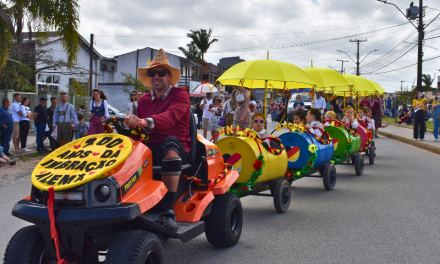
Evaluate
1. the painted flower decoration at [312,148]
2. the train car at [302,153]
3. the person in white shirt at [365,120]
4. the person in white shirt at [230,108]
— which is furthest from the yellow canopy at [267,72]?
the person in white shirt at [365,120]

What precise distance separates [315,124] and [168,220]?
17.8 ft

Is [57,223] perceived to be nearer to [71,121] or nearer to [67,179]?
[67,179]

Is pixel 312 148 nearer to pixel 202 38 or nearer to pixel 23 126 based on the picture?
pixel 23 126

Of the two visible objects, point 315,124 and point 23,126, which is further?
point 23,126

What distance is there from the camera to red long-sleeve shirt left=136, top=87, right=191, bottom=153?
3.99 metres

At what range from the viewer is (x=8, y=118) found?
1205 cm

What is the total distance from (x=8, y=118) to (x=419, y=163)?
11684mm

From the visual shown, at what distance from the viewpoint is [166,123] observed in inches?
156

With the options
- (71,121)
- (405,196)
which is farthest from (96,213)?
(71,121)

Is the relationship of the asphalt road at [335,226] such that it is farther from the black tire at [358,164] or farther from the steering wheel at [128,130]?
the steering wheel at [128,130]

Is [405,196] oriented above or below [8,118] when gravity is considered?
below

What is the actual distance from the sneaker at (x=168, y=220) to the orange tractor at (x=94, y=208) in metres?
0.05

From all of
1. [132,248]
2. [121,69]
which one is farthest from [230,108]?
[121,69]

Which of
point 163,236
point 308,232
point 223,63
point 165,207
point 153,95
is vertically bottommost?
point 308,232
